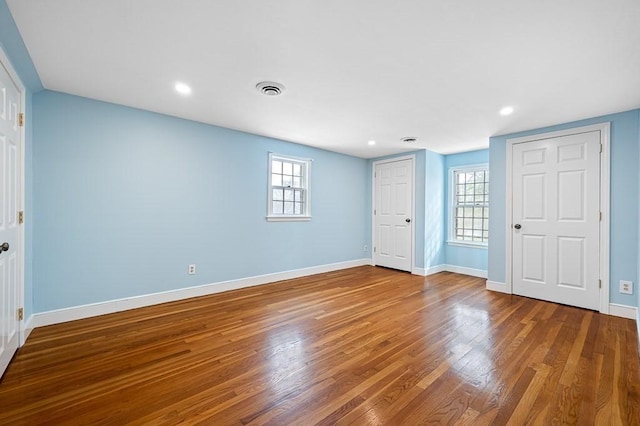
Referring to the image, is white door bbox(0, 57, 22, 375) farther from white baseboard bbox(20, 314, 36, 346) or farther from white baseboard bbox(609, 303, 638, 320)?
white baseboard bbox(609, 303, 638, 320)

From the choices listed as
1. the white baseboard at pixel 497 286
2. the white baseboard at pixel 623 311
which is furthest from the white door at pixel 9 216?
the white baseboard at pixel 623 311

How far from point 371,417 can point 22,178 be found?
3159 mm

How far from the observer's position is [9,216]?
2051mm

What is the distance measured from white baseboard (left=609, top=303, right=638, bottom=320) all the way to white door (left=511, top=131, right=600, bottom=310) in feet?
0.45

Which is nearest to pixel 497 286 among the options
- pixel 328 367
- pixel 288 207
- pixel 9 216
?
pixel 328 367

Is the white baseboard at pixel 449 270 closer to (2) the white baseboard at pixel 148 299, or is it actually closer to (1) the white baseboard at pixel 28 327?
(2) the white baseboard at pixel 148 299

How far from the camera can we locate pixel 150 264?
3.29 m

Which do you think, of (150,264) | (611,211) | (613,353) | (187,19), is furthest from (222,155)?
(611,211)

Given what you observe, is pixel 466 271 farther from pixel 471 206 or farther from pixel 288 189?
pixel 288 189

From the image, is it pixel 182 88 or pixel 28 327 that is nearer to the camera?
pixel 28 327

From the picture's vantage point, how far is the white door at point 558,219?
131 inches

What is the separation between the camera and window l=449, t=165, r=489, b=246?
16.5 feet

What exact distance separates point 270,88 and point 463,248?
446 centimetres

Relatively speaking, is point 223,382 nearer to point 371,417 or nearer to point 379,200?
point 371,417
